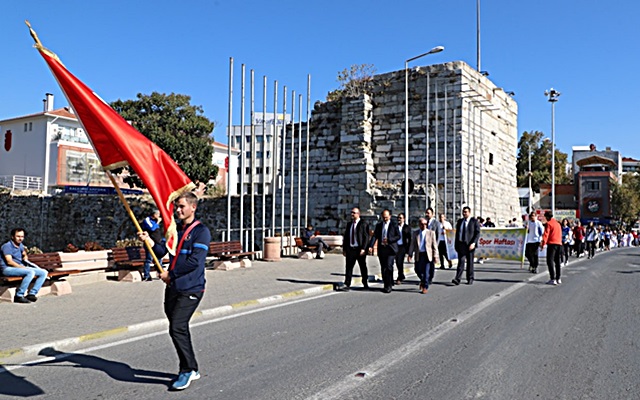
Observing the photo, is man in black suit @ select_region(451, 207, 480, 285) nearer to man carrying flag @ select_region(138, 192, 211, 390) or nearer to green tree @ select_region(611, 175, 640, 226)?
man carrying flag @ select_region(138, 192, 211, 390)

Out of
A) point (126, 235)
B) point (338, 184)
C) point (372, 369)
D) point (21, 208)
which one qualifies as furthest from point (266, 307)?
point (21, 208)

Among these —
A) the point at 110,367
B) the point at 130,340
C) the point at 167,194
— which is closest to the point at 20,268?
the point at 130,340

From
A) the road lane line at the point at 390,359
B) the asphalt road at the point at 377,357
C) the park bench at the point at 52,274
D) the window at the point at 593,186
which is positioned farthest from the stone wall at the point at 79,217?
the window at the point at 593,186

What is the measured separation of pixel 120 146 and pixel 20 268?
5.16 metres

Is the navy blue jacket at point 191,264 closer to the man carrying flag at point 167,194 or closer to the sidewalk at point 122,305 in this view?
the man carrying flag at point 167,194

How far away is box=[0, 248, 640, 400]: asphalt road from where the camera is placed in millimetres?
5082

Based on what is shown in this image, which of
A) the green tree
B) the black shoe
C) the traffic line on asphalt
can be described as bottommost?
the traffic line on asphalt

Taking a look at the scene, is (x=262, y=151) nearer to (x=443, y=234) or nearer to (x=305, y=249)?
(x=305, y=249)

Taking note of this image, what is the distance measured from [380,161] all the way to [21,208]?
24.8 m

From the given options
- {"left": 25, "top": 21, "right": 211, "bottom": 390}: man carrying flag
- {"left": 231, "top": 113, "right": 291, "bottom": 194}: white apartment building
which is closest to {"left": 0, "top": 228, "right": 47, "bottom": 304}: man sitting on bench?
{"left": 25, "top": 21, "right": 211, "bottom": 390}: man carrying flag

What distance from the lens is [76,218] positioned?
33.4m

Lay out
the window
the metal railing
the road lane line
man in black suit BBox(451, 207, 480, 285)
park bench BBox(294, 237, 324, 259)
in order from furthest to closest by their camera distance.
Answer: the window
the metal railing
park bench BBox(294, 237, 324, 259)
man in black suit BBox(451, 207, 480, 285)
the road lane line

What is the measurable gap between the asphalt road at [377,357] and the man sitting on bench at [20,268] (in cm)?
222

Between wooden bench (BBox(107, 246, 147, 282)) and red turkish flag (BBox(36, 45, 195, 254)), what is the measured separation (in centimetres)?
727
